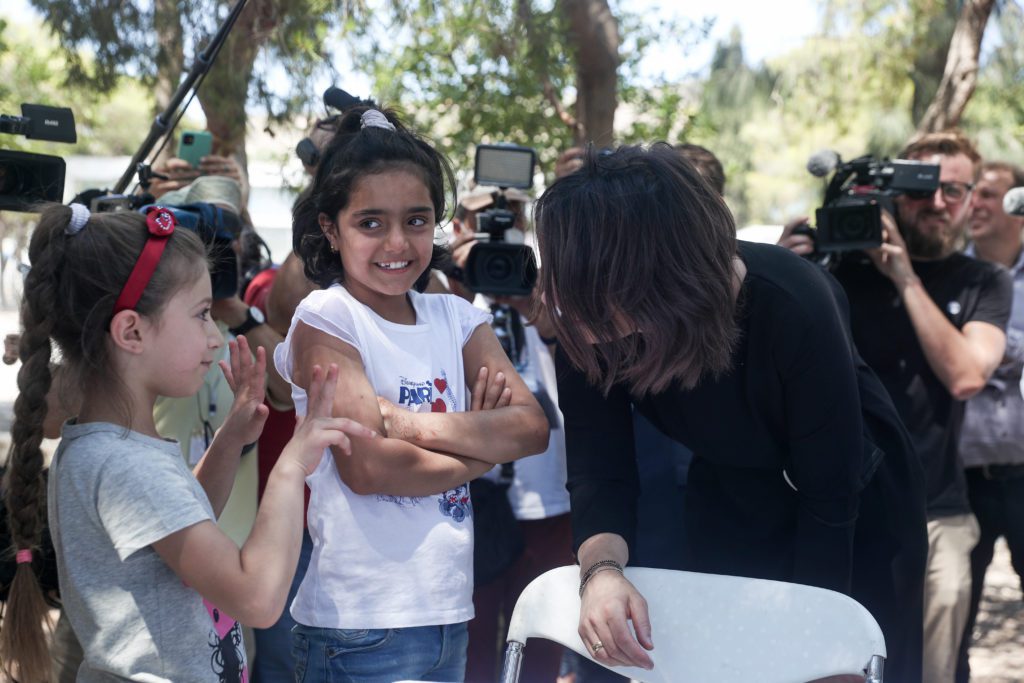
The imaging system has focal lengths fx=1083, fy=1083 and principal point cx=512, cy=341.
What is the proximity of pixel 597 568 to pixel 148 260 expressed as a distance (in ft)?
3.08

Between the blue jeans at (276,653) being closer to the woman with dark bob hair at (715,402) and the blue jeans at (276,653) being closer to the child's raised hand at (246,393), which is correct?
the child's raised hand at (246,393)

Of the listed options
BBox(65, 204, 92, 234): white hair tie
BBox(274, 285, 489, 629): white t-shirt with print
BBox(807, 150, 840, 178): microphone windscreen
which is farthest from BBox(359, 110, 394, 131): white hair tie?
BBox(807, 150, 840, 178): microphone windscreen

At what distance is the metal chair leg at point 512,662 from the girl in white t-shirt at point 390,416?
13 centimetres

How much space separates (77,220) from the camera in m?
1.78

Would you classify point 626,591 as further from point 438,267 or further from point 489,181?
point 489,181

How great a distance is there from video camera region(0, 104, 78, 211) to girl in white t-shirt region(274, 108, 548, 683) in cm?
53

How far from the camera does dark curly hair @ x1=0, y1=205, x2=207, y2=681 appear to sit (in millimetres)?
→ 1748

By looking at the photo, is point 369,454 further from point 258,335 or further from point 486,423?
point 258,335

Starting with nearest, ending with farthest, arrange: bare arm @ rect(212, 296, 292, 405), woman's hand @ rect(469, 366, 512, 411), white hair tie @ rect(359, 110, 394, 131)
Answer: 1. woman's hand @ rect(469, 366, 512, 411)
2. white hair tie @ rect(359, 110, 394, 131)
3. bare arm @ rect(212, 296, 292, 405)

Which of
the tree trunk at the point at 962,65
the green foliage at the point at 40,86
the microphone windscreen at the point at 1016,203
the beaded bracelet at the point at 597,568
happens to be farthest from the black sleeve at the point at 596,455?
the tree trunk at the point at 962,65

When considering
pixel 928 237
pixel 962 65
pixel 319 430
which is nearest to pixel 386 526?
pixel 319 430

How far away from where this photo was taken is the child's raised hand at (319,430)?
1.70 m

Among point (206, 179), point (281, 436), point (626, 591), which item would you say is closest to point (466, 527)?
point (626, 591)

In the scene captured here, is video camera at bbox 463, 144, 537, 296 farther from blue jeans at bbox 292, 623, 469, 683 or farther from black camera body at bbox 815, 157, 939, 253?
blue jeans at bbox 292, 623, 469, 683
